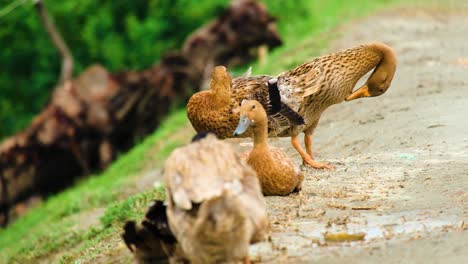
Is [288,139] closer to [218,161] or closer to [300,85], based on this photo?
[300,85]

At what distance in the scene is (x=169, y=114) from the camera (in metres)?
20.4

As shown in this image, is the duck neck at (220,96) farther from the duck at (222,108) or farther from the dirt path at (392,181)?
the dirt path at (392,181)

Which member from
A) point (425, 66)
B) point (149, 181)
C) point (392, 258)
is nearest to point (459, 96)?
point (425, 66)

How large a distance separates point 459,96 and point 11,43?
1523cm

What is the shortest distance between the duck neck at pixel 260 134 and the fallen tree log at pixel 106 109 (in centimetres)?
1159

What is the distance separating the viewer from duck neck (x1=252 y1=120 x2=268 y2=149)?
24.0 ft

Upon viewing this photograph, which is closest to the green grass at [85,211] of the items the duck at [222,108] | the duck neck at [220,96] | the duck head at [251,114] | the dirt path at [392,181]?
the duck at [222,108]

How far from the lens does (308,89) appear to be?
8.70 metres

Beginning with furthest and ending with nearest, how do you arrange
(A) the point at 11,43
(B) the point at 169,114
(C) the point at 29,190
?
(A) the point at 11,43 < (B) the point at 169,114 < (C) the point at 29,190

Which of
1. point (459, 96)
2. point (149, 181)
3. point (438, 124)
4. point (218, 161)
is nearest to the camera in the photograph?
point (218, 161)

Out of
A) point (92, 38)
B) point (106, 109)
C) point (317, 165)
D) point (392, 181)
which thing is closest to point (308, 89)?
point (317, 165)

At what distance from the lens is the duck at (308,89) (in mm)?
8406

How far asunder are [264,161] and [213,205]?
2068 mm

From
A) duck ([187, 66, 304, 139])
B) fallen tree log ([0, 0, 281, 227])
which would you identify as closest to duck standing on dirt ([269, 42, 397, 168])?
duck ([187, 66, 304, 139])
